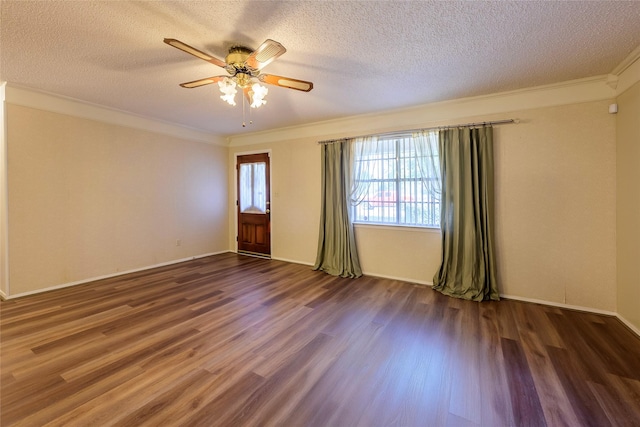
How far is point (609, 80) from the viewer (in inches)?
108

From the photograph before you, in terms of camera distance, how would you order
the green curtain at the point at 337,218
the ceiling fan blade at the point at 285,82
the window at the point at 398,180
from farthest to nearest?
the green curtain at the point at 337,218 < the window at the point at 398,180 < the ceiling fan blade at the point at 285,82

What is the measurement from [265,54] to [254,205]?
397 cm

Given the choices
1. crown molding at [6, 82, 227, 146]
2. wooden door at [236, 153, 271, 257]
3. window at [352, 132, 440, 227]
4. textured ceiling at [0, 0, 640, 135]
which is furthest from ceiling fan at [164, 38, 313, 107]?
wooden door at [236, 153, 271, 257]

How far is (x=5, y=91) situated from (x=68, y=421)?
380cm

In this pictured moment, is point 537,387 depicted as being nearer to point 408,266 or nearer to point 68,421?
point 408,266

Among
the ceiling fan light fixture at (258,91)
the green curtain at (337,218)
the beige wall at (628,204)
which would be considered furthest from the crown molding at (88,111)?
the beige wall at (628,204)

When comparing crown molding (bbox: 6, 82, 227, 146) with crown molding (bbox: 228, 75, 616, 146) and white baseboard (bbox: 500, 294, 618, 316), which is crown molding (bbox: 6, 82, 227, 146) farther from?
white baseboard (bbox: 500, 294, 618, 316)

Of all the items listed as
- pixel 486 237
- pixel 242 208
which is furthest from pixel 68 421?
pixel 242 208

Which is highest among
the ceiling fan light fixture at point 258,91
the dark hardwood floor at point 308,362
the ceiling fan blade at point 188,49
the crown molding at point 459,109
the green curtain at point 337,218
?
the crown molding at point 459,109

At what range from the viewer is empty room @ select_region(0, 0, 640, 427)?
1.78 metres

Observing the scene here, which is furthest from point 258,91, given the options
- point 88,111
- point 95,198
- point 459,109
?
point 95,198

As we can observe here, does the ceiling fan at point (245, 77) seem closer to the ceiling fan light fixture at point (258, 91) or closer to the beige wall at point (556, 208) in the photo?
the ceiling fan light fixture at point (258, 91)

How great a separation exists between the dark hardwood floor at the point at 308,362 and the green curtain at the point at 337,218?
1.03 m

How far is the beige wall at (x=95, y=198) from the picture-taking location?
10.8 feet
